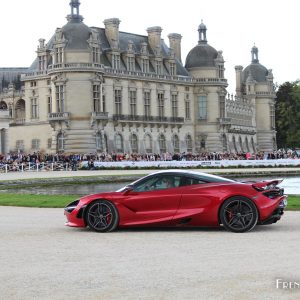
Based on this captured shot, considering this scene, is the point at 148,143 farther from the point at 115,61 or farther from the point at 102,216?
the point at 102,216

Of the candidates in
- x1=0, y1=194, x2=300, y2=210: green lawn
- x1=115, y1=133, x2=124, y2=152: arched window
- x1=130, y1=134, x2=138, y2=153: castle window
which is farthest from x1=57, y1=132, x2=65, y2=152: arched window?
x1=0, y1=194, x2=300, y2=210: green lawn

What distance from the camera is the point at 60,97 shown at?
3381 inches

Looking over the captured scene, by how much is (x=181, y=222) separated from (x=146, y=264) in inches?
198

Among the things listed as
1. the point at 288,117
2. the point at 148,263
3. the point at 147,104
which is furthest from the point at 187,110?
the point at 148,263

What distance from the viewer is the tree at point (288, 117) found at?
430ft

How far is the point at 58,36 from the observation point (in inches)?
3339

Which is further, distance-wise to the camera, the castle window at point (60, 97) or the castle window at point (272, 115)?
the castle window at point (272, 115)

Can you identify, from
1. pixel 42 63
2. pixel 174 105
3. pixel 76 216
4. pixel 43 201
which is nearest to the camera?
pixel 76 216

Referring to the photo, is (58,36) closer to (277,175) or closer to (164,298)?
(277,175)

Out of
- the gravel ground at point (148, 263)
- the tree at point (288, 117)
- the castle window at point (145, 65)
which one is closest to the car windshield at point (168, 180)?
the gravel ground at point (148, 263)

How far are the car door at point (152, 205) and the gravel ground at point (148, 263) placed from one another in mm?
315

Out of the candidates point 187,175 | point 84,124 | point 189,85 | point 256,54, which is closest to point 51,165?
point 84,124

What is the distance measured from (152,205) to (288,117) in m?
116

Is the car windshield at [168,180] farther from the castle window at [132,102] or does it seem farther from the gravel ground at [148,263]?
the castle window at [132,102]
